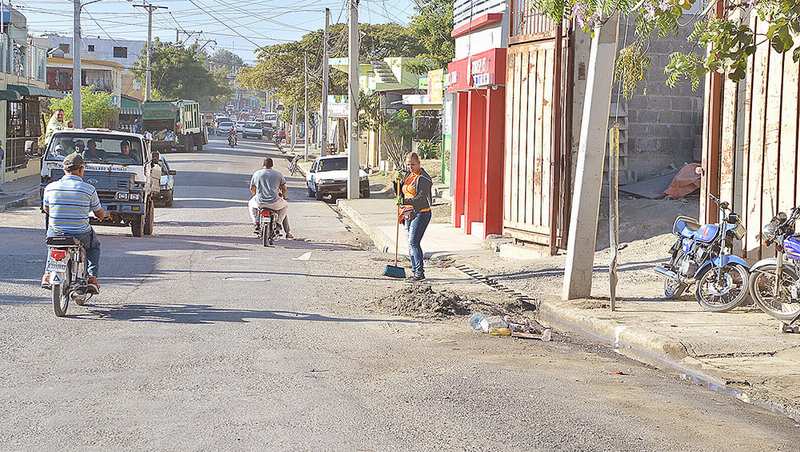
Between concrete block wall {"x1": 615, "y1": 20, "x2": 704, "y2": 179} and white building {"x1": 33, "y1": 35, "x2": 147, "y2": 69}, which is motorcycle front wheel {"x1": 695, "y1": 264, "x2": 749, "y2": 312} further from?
white building {"x1": 33, "y1": 35, "x2": 147, "y2": 69}

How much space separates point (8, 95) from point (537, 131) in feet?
80.4

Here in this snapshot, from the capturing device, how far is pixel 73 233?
457 inches

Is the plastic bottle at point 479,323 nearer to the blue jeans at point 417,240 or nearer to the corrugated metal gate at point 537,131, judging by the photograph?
the blue jeans at point 417,240

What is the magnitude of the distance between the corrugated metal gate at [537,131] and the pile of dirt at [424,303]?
4.80 m

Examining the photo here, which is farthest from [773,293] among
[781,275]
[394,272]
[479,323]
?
[394,272]

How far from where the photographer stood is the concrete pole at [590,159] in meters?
12.8

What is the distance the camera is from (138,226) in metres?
21.5

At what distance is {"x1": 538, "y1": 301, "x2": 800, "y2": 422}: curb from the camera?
8.67 m

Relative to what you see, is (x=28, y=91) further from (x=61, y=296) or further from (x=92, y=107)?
(x=61, y=296)

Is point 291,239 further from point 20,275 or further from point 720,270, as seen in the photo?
point 720,270

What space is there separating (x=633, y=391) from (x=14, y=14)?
145ft

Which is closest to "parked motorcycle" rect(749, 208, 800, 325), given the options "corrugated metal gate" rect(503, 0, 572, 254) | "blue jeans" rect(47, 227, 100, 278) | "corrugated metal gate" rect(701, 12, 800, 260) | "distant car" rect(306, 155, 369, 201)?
"corrugated metal gate" rect(701, 12, 800, 260)

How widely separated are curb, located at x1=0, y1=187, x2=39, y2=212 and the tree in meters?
17.6

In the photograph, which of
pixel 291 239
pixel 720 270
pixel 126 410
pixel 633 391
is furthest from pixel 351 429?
pixel 291 239
